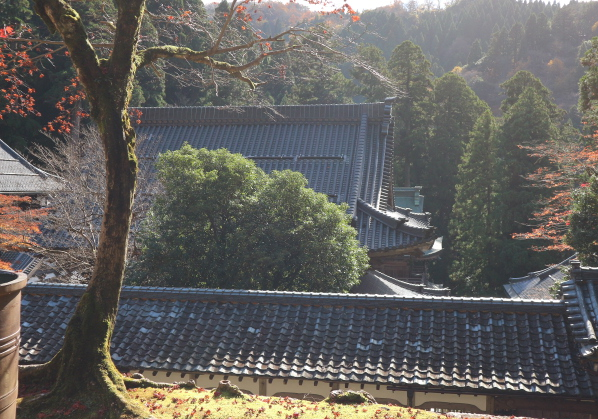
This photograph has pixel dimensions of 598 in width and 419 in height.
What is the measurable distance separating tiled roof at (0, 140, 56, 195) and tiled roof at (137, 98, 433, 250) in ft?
9.86

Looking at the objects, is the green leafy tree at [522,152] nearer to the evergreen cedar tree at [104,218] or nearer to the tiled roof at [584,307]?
the tiled roof at [584,307]

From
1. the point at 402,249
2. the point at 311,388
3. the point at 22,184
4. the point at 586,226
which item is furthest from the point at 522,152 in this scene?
the point at 311,388

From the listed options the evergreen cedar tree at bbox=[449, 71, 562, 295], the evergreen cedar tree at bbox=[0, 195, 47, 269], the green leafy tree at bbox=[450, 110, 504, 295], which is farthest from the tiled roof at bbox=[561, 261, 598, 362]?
the green leafy tree at bbox=[450, 110, 504, 295]

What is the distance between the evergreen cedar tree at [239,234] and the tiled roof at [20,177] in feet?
21.0

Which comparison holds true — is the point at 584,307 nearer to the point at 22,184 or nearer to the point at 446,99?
the point at 22,184

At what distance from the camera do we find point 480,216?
971 inches

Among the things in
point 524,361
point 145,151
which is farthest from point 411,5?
point 524,361

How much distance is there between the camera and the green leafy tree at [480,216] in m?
23.0

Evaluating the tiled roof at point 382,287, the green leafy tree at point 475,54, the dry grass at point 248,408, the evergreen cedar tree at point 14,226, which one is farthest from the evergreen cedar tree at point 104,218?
the green leafy tree at point 475,54

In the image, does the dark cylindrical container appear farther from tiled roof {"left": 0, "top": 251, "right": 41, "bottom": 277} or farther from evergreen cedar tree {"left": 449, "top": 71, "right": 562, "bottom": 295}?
evergreen cedar tree {"left": 449, "top": 71, "right": 562, "bottom": 295}

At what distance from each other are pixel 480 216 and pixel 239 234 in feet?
56.8

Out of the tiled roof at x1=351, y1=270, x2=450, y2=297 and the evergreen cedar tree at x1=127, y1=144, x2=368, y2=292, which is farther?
the tiled roof at x1=351, y1=270, x2=450, y2=297

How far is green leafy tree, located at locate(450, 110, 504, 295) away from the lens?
2298 cm

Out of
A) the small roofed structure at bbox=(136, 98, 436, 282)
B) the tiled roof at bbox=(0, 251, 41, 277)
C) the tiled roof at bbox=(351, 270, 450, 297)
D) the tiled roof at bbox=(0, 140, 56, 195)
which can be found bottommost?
the tiled roof at bbox=(0, 251, 41, 277)
